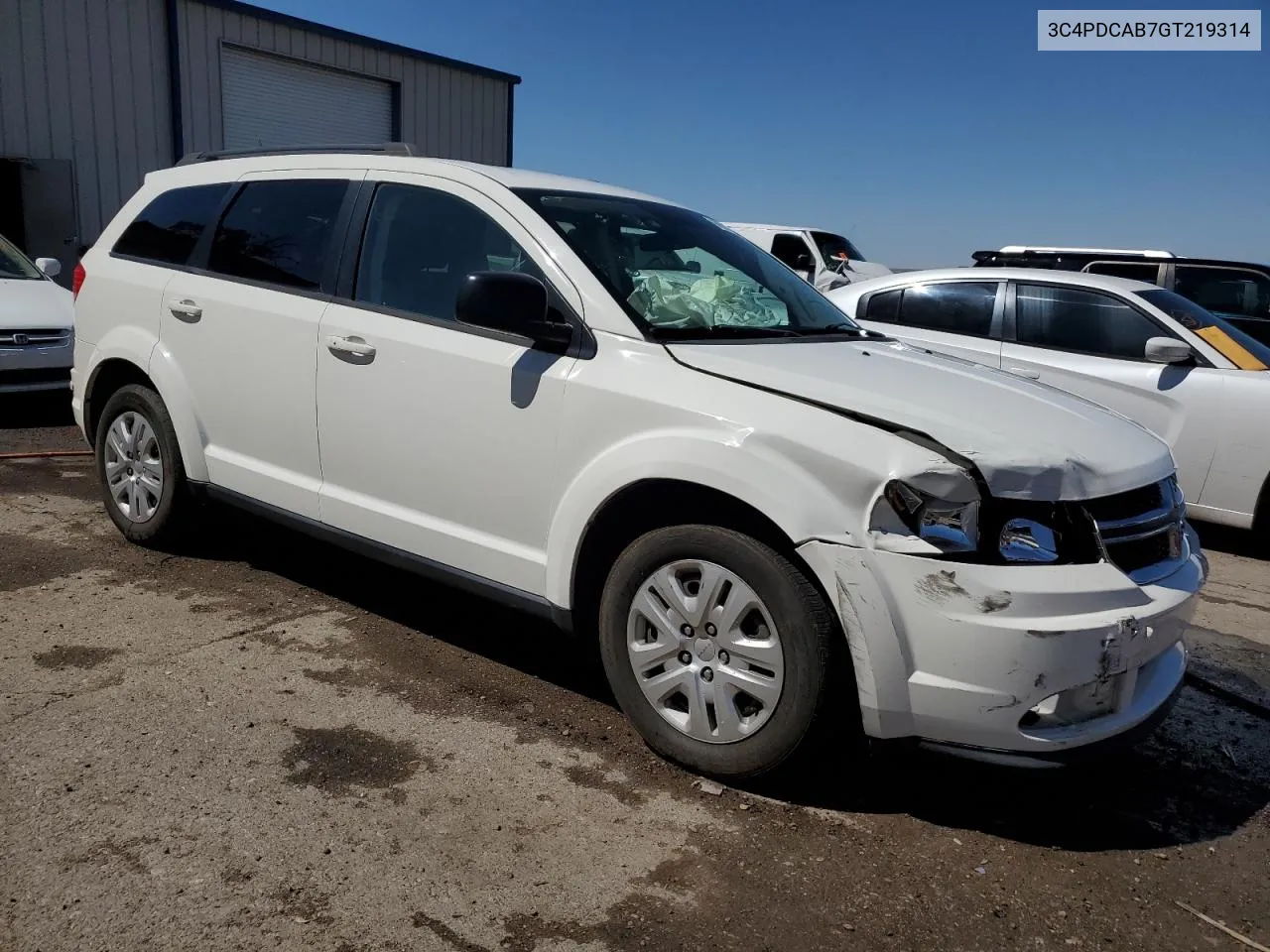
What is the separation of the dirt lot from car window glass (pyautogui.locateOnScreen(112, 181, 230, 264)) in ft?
5.42

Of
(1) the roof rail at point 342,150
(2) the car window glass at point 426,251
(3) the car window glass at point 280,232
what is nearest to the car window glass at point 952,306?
(1) the roof rail at point 342,150

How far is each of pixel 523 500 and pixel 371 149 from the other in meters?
1.90

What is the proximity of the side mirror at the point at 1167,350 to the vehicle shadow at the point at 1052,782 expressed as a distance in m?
2.69

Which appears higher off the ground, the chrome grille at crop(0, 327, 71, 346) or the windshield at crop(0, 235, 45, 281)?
the windshield at crop(0, 235, 45, 281)

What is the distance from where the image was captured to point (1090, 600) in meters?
2.63

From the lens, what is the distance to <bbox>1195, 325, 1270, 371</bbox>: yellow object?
6.06m

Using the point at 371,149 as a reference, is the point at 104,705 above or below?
below

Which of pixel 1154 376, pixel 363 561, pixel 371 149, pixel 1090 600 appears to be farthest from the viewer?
pixel 1154 376

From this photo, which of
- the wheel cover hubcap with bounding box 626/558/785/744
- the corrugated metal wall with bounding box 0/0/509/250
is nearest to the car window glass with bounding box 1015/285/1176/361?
the wheel cover hubcap with bounding box 626/558/785/744

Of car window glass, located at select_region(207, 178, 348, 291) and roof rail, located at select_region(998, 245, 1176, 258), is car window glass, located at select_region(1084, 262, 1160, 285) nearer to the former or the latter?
roof rail, located at select_region(998, 245, 1176, 258)

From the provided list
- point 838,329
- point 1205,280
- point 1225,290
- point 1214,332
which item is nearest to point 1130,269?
point 1205,280

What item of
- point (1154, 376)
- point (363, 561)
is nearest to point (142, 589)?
point (363, 561)

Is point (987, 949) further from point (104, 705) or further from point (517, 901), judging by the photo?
point (104, 705)

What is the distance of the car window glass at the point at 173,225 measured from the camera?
4633 mm
